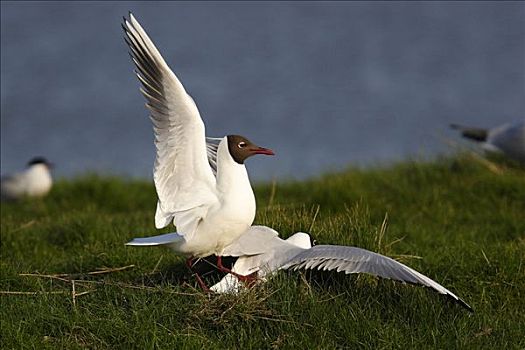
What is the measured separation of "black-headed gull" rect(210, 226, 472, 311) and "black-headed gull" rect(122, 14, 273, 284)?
199mm

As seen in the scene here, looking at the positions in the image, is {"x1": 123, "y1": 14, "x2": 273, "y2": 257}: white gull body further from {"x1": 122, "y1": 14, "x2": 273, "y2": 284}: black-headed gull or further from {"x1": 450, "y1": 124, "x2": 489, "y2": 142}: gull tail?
{"x1": 450, "y1": 124, "x2": 489, "y2": 142}: gull tail

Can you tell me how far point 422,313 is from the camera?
5266 millimetres

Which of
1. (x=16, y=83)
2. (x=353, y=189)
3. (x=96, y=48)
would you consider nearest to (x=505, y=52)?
(x=96, y=48)

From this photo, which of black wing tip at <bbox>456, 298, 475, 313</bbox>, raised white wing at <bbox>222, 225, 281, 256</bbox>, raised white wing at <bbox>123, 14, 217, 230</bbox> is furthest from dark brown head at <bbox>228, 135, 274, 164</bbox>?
black wing tip at <bbox>456, 298, 475, 313</bbox>

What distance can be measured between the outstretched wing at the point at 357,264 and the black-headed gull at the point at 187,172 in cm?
34

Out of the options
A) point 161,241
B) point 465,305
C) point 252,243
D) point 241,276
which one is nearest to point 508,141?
point 252,243

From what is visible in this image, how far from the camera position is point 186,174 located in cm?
560

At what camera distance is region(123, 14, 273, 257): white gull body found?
545 centimetres

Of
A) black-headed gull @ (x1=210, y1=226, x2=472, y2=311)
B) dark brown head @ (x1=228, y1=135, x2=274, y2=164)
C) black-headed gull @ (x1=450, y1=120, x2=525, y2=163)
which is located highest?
dark brown head @ (x1=228, y1=135, x2=274, y2=164)

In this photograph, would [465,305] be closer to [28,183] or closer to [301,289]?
[301,289]

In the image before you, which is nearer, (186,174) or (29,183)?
(186,174)

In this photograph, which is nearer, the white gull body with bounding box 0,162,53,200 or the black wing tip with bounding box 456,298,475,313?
the black wing tip with bounding box 456,298,475,313

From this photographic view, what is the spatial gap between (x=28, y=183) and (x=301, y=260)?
5.51m

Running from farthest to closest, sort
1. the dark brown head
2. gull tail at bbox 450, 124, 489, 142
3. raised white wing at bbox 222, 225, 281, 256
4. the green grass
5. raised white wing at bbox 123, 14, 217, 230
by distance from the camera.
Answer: gull tail at bbox 450, 124, 489, 142
raised white wing at bbox 222, 225, 281, 256
the dark brown head
raised white wing at bbox 123, 14, 217, 230
the green grass
